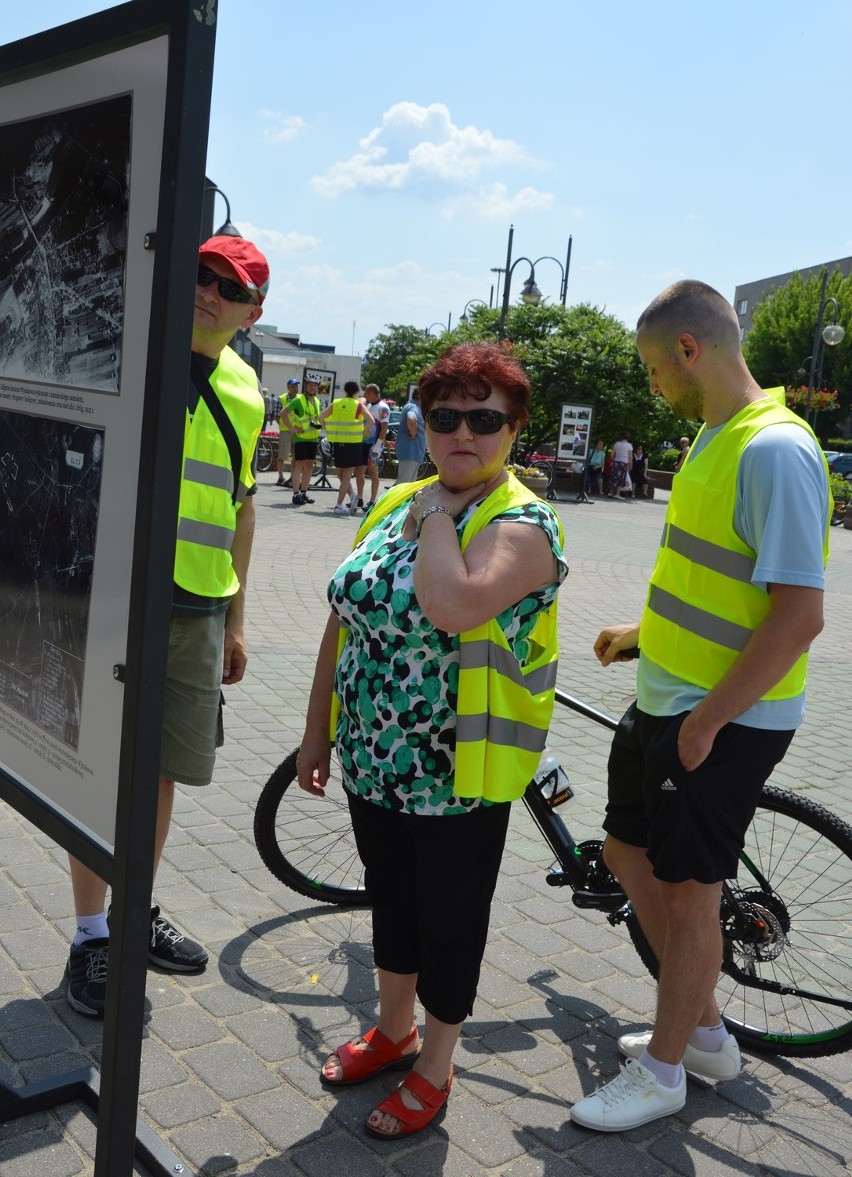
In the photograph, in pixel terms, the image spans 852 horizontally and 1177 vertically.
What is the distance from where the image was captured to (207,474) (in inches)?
120

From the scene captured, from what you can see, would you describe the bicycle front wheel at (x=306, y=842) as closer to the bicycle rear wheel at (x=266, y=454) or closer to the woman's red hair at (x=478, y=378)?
the woman's red hair at (x=478, y=378)

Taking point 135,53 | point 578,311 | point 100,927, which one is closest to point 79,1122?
point 100,927

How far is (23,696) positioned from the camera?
2.35m

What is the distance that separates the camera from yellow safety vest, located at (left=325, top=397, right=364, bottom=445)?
16.0 meters

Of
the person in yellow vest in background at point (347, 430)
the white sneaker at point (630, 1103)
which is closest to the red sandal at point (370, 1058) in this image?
the white sneaker at point (630, 1103)

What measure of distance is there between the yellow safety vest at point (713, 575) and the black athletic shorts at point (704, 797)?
0.13m

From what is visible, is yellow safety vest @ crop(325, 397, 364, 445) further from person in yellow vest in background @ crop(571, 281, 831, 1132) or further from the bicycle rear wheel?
person in yellow vest in background @ crop(571, 281, 831, 1132)

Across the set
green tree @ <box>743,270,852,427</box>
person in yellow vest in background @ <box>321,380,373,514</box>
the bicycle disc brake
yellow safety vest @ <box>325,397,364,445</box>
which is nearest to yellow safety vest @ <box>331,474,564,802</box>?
the bicycle disc brake

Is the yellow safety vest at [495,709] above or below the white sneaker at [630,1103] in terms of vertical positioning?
above

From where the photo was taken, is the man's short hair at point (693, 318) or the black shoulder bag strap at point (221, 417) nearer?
the man's short hair at point (693, 318)

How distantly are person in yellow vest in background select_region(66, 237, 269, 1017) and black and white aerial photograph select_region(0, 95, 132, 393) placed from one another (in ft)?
2.72

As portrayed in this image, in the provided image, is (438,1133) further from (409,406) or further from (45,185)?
(409,406)

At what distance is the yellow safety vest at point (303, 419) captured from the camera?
668 inches

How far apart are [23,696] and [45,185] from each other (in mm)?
1016
